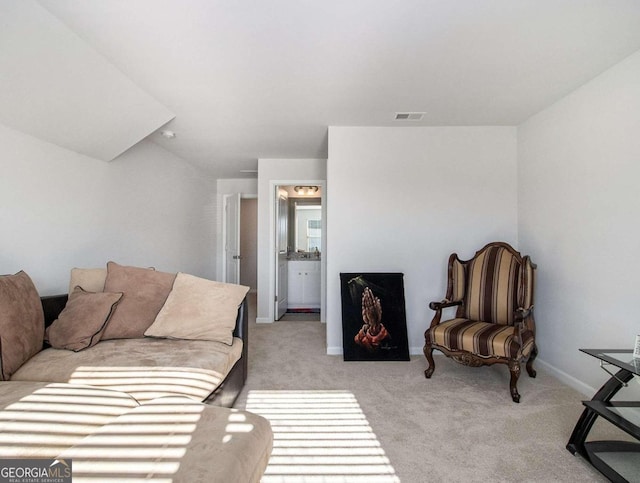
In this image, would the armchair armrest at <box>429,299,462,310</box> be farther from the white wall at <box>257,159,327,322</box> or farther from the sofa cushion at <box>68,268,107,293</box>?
the sofa cushion at <box>68,268,107,293</box>

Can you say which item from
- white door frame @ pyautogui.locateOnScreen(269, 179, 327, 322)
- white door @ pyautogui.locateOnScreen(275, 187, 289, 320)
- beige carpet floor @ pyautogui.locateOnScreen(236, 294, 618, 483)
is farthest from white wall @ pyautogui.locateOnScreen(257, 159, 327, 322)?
beige carpet floor @ pyautogui.locateOnScreen(236, 294, 618, 483)

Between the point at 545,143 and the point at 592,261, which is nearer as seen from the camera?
the point at 592,261

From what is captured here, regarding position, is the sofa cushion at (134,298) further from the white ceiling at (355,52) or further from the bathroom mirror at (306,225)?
the bathroom mirror at (306,225)

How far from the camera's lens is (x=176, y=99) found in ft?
9.15

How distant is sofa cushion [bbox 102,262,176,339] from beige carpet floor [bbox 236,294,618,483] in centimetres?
92

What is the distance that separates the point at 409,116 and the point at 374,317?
2.06 metres

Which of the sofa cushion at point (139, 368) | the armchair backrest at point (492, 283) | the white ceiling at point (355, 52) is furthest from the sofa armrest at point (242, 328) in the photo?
the armchair backrest at point (492, 283)

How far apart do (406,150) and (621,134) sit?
68.0 inches

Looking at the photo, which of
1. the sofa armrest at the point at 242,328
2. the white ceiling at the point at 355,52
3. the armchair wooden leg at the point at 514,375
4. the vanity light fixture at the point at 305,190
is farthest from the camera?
the vanity light fixture at the point at 305,190

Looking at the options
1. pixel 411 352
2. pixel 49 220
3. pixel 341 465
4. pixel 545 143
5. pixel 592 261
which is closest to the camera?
pixel 341 465

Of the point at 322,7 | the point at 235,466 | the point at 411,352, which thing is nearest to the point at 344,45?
the point at 322,7

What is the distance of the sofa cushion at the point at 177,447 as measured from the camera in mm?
945

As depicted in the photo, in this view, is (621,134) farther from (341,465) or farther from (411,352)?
(341,465)

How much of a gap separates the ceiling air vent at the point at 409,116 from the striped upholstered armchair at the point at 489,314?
1427 millimetres
